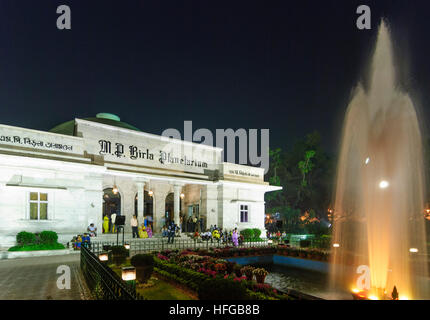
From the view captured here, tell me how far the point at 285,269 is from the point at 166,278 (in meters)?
9.80

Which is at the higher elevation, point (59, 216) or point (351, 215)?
point (59, 216)

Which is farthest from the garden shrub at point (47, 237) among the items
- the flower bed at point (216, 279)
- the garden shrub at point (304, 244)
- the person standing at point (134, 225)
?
the garden shrub at point (304, 244)

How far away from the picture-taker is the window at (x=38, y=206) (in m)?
18.0

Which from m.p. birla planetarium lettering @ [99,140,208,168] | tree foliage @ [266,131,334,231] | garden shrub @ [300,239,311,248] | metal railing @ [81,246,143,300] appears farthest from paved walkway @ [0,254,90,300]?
tree foliage @ [266,131,334,231]

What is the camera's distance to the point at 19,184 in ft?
56.4

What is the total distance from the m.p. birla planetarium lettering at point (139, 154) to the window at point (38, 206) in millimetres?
5079

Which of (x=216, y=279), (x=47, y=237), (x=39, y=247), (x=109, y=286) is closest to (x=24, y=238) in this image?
(x=39, y=247)

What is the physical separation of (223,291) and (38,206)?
16.7 m

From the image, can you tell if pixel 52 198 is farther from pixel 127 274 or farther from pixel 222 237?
pixel 127 274

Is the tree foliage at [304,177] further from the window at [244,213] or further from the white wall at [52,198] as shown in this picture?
the white wall at [52,198]

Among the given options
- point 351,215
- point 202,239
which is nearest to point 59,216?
point 202,239

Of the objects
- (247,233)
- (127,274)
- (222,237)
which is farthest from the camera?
(247,233)

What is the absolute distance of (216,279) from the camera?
19.1ft
